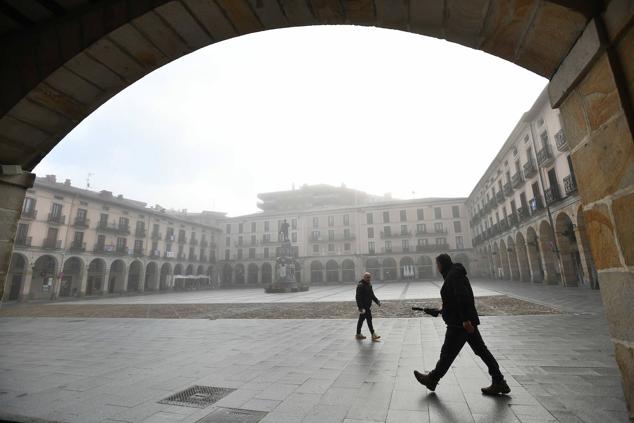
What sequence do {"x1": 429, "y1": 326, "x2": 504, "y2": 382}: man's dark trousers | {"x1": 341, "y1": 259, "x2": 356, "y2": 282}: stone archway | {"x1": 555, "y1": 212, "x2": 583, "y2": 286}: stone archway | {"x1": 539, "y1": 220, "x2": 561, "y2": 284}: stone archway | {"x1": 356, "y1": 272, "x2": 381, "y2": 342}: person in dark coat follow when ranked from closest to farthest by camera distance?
{"x1": 429, "y1": 326, "x2": 504, "y2": 382}: man's dark trousers, {"x1": 356, "y1": 272, "x2": 381, "y2": 342}: person in dark coat, {"x1": 555, "y1": 212, "x2": 583, "y2": 286}: stone archway, {"x1": 539, "y1": 220, "x2": 561, "y2": 284}: stone archway, {"x1": 341, "y1": 259, "x2": 356, "y2": 282}: stone archway

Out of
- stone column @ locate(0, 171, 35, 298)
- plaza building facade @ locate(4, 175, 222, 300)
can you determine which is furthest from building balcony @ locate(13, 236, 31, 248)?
stone column @ locate(0, 171, 35, 298)

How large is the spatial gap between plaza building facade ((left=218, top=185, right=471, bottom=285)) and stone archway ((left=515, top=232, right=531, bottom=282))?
16.7 m

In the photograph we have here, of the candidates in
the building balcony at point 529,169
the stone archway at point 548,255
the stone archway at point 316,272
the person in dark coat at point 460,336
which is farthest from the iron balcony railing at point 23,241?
the stone archway at point 548,255

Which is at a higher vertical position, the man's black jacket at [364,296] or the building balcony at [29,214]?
the building balcony at [29,214]

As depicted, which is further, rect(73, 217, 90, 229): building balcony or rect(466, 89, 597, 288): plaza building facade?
rect(73, 217, 90, 229): building balcony

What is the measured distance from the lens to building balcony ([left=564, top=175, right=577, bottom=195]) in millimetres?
15525

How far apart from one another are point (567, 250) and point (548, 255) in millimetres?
2184

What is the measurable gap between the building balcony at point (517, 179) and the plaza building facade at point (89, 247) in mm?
36677

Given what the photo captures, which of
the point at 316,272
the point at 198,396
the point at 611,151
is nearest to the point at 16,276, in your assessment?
the point at 316,272

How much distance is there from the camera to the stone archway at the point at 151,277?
39312 mm

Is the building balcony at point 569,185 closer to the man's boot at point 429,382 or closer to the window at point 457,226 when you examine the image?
the man's boot at point 429,382

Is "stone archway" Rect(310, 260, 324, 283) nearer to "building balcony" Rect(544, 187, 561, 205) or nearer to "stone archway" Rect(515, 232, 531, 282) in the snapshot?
"stone archway" Rect(515, 232, 531, 282)

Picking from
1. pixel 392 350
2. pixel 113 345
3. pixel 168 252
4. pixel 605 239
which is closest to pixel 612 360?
pixel 392 350

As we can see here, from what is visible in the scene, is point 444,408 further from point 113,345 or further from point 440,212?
point 440,212
